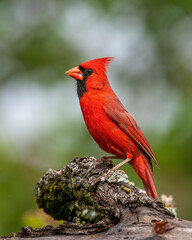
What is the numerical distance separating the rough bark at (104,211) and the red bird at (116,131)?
43cm

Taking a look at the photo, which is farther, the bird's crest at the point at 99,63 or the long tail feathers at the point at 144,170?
the bird's crest at the point at 99,63

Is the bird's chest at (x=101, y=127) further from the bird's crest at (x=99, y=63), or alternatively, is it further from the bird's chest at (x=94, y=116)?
the bird's crest at (x=99, y=63)

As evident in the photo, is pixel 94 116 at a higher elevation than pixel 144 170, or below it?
higher

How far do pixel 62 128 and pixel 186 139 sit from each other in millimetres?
1584

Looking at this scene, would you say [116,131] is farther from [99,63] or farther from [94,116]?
[99,63]

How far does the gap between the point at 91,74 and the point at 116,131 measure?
806mm

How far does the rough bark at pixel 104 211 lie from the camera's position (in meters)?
2.60

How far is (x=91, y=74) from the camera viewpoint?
4.72 m

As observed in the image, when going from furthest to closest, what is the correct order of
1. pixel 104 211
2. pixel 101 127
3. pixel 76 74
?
1. pixel 76 74
2. pixel 101 127
3. pixel 104 211

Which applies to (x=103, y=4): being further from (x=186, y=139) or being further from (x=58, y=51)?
(x=186, y=139)

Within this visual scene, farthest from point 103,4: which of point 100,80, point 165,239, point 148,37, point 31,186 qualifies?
point 165,239

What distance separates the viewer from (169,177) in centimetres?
481

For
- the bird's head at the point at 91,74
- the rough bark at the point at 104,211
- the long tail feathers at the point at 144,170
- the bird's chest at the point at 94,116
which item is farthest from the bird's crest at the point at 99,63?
the rough bark at the point at 104,211

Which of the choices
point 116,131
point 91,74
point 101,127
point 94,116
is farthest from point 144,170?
point 91,74
